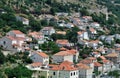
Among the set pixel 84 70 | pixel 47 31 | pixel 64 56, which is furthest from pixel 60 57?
pixel 47 31

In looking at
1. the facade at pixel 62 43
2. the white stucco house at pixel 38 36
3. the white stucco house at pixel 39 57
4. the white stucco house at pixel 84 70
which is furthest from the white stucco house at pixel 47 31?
the white stucco house at pixel 84 70

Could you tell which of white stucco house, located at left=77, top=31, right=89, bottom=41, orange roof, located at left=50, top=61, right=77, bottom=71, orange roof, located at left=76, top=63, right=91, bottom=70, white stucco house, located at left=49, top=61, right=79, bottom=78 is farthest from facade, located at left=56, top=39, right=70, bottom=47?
white stucco house, located at left=49, top=61, right=79, bottom=78

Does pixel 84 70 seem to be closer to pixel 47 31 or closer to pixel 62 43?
pixel 62 43

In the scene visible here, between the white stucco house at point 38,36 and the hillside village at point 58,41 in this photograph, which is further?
the white stucco house at point 38,36

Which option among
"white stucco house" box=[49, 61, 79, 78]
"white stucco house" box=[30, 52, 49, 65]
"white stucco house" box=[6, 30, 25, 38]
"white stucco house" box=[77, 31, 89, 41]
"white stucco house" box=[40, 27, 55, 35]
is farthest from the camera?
"white stucco house" box=[77, 31, 89, 41]

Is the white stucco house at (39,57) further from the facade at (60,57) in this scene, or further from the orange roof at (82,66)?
the orange roof at (82,66)

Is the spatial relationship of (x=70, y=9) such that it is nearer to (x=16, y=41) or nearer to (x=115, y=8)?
(x=115, y=8)

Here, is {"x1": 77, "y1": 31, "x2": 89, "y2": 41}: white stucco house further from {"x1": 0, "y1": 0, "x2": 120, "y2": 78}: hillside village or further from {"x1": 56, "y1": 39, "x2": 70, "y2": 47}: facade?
{"x1": 56, "y1": 39, "x2": 70, "y2": 47}: facade
